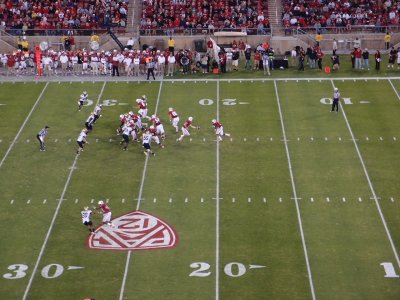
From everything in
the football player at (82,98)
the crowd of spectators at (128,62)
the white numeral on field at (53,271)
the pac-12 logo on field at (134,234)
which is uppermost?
the crowd of spectators at (128,62)

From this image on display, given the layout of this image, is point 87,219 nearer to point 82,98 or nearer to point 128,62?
point 82,98

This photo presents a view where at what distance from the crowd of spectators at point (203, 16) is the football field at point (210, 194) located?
591cm

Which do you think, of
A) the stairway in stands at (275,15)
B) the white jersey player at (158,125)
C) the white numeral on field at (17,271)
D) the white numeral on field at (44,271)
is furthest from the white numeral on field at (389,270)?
the stairway in stands at (275,15)

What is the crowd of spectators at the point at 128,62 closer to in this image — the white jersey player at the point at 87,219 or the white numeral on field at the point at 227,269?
the white jersey player at the point at 87,219

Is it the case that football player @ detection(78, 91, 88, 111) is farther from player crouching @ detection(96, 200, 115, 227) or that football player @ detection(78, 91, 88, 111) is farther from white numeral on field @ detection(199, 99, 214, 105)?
player crouching @ detection(96, 200, 115, 227)

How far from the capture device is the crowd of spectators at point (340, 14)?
59.5 m

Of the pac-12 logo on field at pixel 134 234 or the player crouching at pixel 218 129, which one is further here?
the player crouching at pixel 218 129

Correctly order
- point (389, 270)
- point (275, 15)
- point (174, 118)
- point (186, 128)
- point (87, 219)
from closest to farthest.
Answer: point (389, 270) < point (87, 219) < point (186, 128) < point (174, 118) < point (275, 15)

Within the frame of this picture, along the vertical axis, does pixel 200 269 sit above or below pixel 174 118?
below

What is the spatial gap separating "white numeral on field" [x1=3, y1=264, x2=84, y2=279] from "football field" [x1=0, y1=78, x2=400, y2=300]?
0.20ft

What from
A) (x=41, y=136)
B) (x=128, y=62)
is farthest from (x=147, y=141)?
(x=128, y=62)

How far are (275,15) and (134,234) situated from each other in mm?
24191

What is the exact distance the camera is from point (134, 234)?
3909 centimetres

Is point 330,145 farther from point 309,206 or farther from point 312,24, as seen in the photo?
point 312,24
